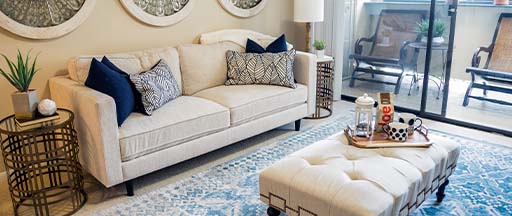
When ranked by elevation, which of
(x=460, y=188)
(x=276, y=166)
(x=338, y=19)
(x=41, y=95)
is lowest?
(x=460, y=188)

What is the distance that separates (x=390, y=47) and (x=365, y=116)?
7.71ft

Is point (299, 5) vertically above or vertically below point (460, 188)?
above

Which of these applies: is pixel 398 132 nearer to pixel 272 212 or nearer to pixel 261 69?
pixel 272 212

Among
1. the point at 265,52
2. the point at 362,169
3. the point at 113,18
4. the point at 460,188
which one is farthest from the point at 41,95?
the point at 460,188

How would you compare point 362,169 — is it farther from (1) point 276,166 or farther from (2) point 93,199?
(2) point 93,199

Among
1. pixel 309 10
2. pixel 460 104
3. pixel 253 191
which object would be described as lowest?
pixel 253 191

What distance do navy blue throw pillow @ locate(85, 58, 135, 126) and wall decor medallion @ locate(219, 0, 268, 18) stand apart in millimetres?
1595

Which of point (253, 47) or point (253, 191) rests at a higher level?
point (253, 47)

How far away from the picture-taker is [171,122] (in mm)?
2725

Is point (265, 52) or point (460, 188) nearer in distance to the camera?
point (460, 188)

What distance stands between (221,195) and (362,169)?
98 cm

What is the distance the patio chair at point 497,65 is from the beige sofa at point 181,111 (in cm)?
A: 180

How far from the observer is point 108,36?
3.20 metres

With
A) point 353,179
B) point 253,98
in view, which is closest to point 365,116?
point 353,179
